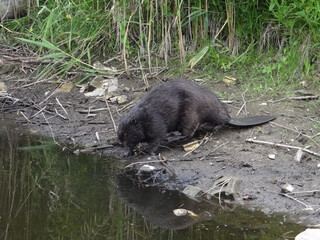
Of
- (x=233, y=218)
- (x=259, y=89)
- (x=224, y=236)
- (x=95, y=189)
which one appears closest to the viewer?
(x=224, y=236)

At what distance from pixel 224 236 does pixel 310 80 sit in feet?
8.94

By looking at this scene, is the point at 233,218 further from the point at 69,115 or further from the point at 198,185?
the point at 69,115

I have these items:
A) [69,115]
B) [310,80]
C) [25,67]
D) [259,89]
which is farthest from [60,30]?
[310,80]

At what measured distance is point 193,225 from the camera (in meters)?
4.04

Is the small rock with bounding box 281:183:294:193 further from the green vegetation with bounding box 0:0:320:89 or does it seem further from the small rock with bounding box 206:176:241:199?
the green vegetation with bounding box 0:0:320:89

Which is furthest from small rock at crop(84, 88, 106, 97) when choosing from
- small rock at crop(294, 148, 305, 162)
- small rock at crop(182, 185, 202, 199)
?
small rock at crop(294, 148, 305, 162)

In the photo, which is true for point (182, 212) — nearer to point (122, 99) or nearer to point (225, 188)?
point (225, 188)

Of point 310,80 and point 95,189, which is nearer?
point 95,189

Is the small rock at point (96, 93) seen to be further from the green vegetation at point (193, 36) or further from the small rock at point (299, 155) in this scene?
the small rock at point (299, 155)

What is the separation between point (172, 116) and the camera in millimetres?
5309

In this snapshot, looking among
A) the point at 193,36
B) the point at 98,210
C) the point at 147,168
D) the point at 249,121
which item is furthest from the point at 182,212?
the point at 193,36

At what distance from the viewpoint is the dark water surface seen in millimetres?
3910

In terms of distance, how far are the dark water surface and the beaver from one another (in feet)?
1.14

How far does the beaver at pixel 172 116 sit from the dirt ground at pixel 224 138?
5.6 inches
